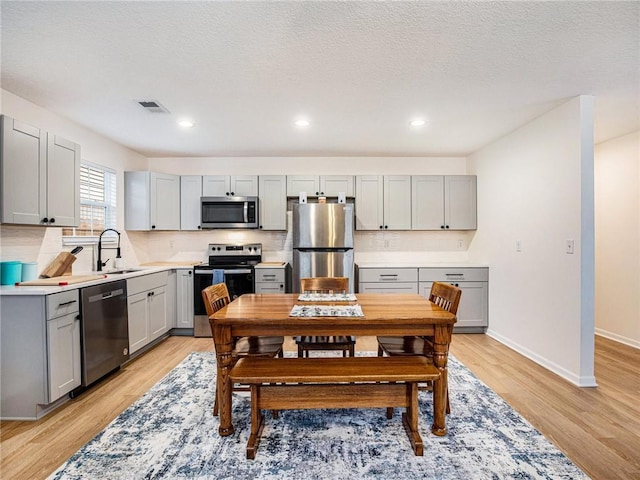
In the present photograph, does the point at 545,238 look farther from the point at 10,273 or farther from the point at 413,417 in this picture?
the point at 10,273

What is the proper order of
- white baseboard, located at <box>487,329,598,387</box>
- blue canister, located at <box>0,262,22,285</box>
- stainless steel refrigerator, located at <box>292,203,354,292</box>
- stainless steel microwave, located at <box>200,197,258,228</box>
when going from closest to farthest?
blue canister, located at <box>0,262,22,285</box> < white baseboard, located at <box>487,329,598,387</box> < stainless steel refrigerator, located at <box>292,203,354,292</box> < stainless steel microwave, located at <box>200,197,258,228</box>

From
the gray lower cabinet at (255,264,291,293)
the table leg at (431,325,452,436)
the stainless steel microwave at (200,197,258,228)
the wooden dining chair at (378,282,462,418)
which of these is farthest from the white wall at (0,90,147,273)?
the table leg at (431,325,452,436)

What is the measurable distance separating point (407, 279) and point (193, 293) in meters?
2.76

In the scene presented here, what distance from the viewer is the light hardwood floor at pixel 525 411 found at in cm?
186

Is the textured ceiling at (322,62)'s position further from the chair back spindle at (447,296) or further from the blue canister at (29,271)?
the chair back spindle at (447,296)

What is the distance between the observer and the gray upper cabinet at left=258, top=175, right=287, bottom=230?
15.1 feet

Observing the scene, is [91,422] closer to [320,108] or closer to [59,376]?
[59,376]

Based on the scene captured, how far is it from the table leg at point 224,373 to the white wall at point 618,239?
4.43m

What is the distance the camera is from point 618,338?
3949mm

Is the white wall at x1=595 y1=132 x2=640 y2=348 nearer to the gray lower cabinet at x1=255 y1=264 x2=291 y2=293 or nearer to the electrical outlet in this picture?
the electrical outlet

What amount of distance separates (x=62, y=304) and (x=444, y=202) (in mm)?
4353

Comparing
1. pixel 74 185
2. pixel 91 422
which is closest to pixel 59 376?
pixel 91 422

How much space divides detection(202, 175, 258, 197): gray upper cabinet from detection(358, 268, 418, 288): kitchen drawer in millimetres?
1853

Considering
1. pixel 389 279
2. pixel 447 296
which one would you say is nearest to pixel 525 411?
pixel 447 296
